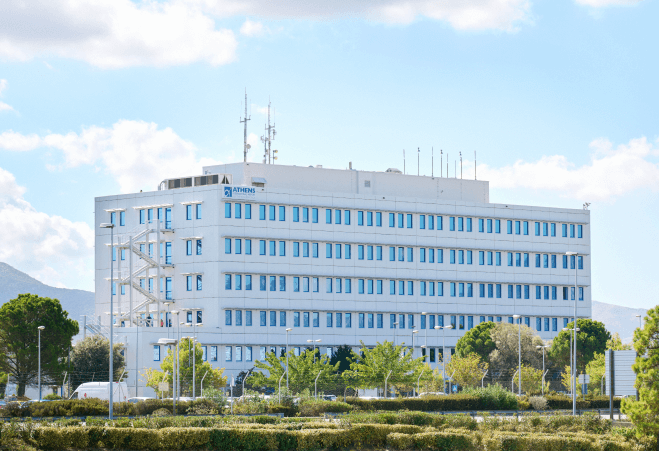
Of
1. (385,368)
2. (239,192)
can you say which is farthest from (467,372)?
(239,192)

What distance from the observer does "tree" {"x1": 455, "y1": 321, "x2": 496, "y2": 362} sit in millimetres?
102250

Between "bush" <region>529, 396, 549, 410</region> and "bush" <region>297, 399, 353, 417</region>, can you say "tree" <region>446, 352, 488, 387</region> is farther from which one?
"bush" <region>297, 399, 353, 417</region>

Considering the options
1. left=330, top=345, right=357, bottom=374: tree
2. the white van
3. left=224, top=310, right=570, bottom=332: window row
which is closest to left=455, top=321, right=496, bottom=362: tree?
left=224, top=310, right=570, bottom=332: window row

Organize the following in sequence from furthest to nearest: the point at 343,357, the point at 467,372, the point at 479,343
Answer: the point at 343,357 → the point at 479,343 → the point at 467,372

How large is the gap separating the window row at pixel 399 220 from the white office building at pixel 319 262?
0.14m

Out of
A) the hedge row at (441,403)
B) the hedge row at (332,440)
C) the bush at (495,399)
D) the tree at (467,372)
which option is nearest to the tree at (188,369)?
the hedge row at (441,403)

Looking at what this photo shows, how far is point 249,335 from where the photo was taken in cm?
10250

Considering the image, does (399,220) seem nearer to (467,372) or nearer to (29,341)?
(467,372)

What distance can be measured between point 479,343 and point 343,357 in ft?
46.9

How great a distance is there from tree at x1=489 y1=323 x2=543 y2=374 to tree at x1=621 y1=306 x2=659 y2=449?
2473 inches

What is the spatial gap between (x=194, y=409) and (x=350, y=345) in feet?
158

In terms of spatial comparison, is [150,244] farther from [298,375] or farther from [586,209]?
[586,209]

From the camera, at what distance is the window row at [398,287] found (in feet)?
340

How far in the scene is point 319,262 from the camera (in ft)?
350
